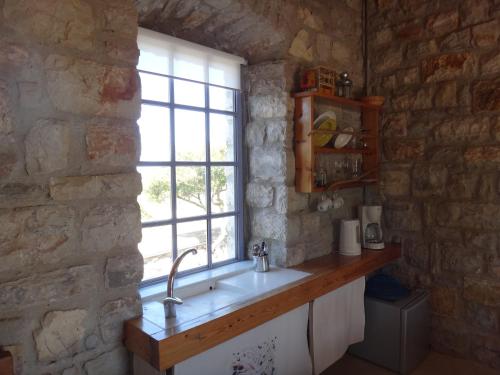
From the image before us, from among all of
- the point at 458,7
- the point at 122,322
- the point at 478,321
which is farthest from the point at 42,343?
the point at 458,7

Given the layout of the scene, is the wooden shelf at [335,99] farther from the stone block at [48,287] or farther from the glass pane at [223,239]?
the stone block at [48,287]

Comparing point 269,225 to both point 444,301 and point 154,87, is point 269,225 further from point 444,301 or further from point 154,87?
point 444,301

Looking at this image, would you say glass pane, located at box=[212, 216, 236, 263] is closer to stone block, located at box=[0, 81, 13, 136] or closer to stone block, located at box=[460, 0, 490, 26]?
stone block, located at box=[0, 81, 13, 136]

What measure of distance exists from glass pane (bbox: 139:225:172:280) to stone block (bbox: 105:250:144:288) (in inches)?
12.9

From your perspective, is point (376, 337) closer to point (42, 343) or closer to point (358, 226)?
point (358, 226)

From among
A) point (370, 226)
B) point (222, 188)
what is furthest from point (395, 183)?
point (222, 188)

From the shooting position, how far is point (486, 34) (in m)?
2.16

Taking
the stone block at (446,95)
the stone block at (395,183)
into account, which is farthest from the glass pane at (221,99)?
the stone block at (446,95)

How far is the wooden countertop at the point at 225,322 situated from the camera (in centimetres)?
Result: 125

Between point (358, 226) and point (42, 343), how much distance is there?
181cm

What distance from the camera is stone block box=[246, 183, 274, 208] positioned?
6.88ft

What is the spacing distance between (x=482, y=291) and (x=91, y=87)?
2428 millimetres

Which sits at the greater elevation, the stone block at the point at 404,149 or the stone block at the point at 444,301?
the stone block at the point at 404,149

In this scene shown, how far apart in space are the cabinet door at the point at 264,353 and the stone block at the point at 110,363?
A: 214 mm
